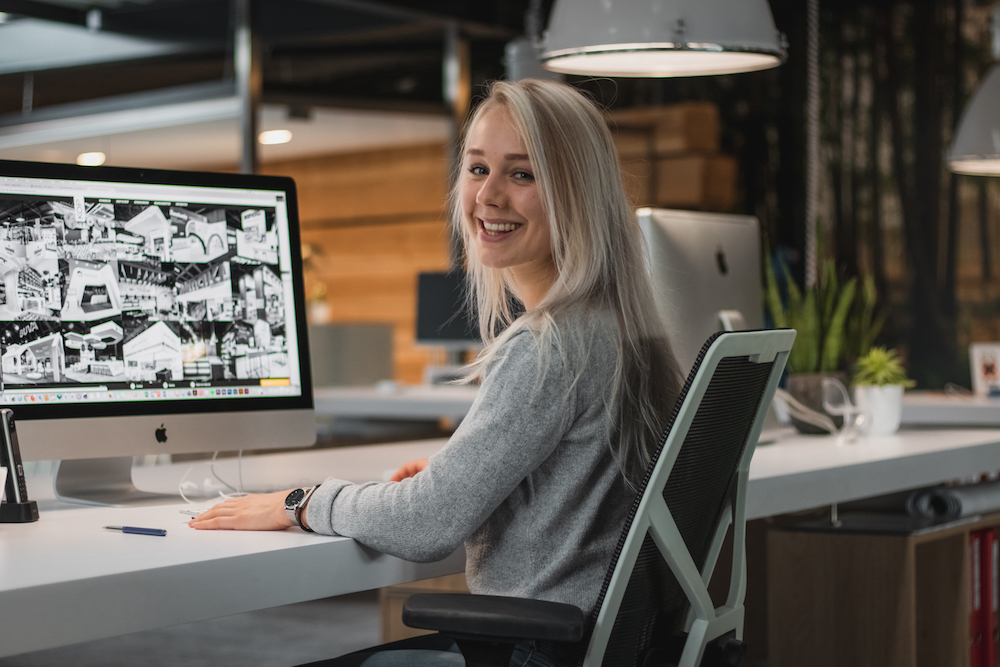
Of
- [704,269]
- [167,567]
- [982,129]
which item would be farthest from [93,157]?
[167,567]

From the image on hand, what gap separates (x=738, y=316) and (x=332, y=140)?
198 inches

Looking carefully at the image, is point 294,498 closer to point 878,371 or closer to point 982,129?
point 878,371

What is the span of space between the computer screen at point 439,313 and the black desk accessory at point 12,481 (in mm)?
3763

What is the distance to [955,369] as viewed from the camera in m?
5.92

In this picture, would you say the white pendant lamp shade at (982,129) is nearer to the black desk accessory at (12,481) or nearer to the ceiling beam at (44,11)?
the black desk accessory at (12,481)

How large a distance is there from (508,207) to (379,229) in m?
6.37

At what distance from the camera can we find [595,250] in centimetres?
150

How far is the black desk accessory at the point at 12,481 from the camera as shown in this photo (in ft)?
5.05

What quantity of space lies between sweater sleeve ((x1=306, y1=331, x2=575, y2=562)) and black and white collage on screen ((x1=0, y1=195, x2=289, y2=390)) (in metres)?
0.55

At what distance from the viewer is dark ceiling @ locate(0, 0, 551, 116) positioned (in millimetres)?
5762

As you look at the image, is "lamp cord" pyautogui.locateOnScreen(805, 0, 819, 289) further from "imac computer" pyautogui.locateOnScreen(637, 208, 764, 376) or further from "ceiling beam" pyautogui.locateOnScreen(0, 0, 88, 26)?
"ceiling beam" pyautogui.locateOnScreen(0, 0, 88, 26)

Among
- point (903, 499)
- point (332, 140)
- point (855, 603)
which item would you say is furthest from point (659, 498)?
point (332, 140)

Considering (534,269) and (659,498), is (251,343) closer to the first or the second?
(534,269)

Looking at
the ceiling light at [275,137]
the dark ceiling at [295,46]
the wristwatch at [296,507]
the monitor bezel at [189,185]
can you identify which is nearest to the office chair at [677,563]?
the wristwatch at [296,507]
